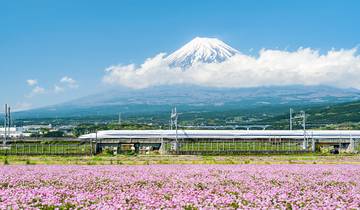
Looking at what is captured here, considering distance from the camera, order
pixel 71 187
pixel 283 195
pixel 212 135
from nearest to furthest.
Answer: pixel 283 195 → pixel 71 187 → pixel 212 135

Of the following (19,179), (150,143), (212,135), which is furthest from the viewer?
(212,135)

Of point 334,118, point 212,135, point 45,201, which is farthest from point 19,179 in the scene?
point 334,118

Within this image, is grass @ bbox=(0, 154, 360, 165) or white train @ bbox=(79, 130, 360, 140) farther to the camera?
white train @ bbox=(79, 130, 360, 140)

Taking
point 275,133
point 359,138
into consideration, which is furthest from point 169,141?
point 359,138

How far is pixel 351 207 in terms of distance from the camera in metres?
8.89

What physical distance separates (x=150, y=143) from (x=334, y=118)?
14023cm

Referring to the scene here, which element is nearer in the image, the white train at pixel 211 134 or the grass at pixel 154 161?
the grass at pixel 154 161

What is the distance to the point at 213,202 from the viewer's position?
9297 mm

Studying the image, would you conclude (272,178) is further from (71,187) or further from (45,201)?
(45,201)

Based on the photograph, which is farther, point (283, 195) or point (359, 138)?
point (359, 138)

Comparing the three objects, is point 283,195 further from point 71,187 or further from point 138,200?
point 71,187

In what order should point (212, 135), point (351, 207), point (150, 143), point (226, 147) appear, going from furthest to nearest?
point (212, 135) < point (150, 143) < point (226, 147) < point (351, 207)

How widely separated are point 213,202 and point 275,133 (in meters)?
68.3

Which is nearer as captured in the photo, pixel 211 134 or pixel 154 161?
pixel 154 161
